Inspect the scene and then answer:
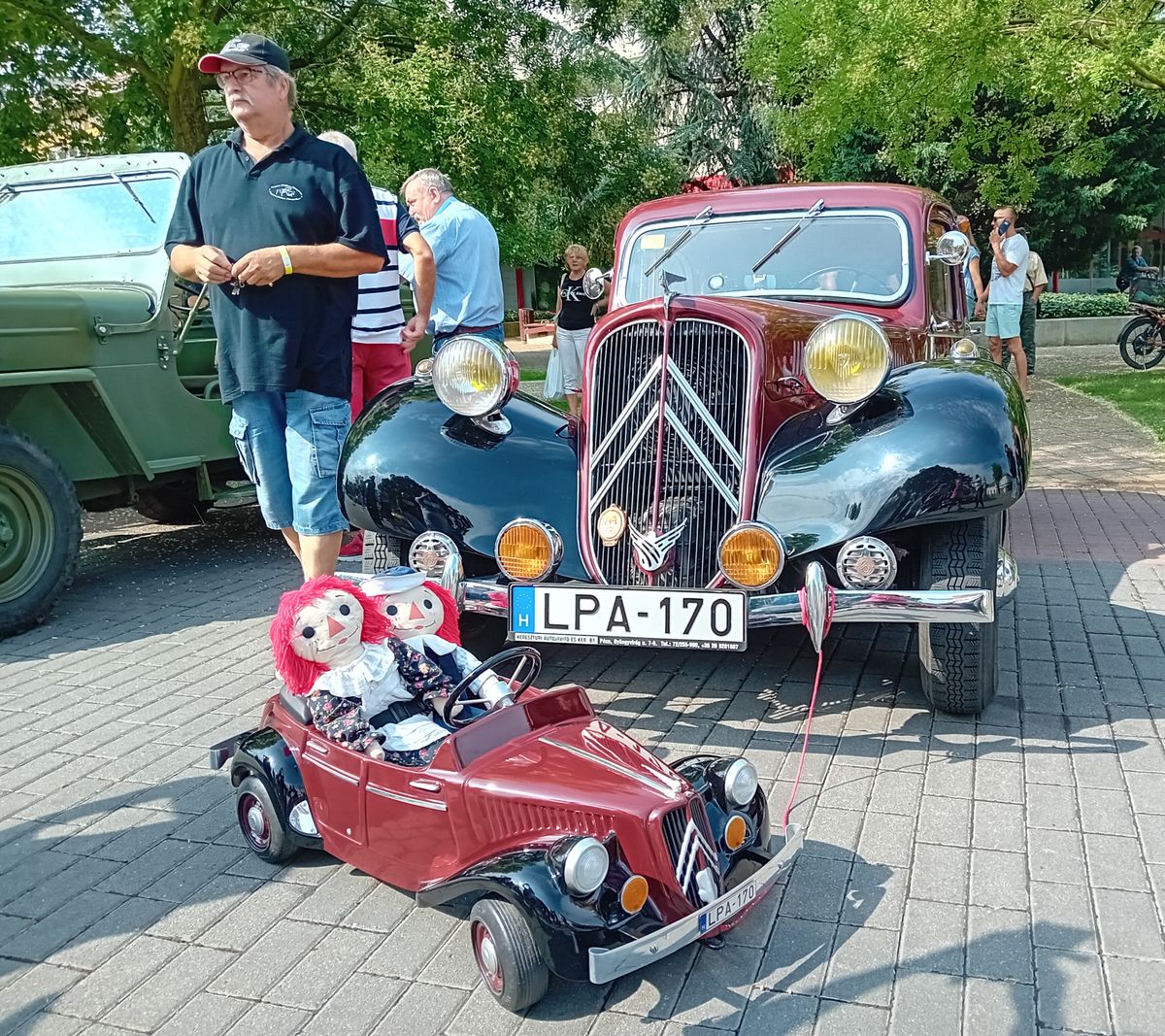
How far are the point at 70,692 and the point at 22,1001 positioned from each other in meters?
2.06

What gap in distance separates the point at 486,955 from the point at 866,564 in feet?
5.48

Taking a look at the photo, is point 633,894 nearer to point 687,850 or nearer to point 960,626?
point 687,850

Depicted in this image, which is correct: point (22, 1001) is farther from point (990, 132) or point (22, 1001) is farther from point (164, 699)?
point (990, 132)

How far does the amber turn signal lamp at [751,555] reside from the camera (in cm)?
327

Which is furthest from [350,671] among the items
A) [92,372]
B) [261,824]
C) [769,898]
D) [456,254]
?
[456,254]

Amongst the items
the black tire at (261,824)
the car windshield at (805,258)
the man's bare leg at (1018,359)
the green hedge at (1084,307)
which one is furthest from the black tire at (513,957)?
the green hedge at (1084,307)

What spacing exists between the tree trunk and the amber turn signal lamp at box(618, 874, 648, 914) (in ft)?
32.2

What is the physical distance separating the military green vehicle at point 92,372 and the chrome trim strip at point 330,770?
2.87 meters

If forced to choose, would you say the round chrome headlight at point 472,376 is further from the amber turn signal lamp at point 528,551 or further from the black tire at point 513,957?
the black tire at point 513,957

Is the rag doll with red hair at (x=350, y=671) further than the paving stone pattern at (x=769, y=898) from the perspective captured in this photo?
Yes

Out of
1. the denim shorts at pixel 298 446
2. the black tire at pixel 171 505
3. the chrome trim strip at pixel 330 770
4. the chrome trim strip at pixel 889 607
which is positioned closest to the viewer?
the chrome trim strip at pixel 330 770

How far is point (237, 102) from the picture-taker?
357 cm

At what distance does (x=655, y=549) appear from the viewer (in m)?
3.50

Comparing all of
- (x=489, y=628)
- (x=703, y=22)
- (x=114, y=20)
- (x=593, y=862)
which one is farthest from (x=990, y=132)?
(x=703, y=22)
